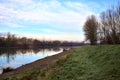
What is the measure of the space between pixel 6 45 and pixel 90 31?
5646 cm

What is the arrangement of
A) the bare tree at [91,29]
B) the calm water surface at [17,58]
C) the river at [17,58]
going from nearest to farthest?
the river at [17,58]
the calm water surface at [17,58]
the bare tree at [91,29]

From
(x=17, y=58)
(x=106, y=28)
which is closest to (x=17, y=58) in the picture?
(x=17, y=58)

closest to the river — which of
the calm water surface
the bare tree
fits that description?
the calm water surface

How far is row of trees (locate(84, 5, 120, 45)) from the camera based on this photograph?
36.2 metres

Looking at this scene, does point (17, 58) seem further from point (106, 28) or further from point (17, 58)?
point (106, 28)

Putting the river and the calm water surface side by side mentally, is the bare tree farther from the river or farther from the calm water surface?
the calm water surface

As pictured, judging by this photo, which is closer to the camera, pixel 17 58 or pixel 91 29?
pixel 17 58

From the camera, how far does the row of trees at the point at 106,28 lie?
119ft

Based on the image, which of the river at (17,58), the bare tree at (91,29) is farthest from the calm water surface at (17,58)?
the bare tree at (91,29)

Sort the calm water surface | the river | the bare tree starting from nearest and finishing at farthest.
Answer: the river
the calm water surface
the bare tree

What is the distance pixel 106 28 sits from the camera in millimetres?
44531

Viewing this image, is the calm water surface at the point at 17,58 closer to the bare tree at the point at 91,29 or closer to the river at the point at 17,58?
the river at the point at 17,58

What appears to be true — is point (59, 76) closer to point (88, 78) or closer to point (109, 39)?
point (88, 78)

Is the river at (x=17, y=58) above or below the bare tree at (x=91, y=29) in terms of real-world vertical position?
below
